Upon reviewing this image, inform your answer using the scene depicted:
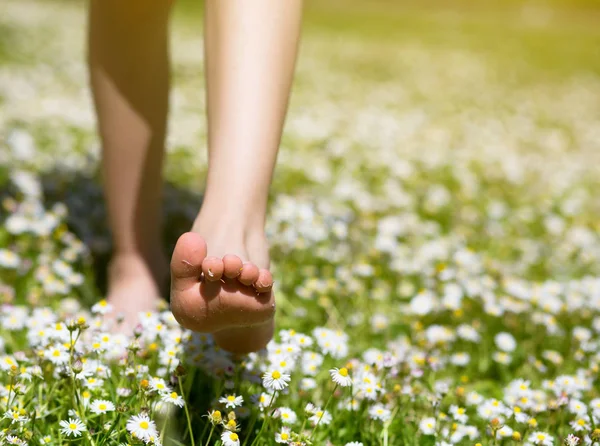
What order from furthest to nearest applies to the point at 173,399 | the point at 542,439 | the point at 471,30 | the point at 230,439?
the point at 471,30 → the point at 542,439 → the point at 173,399 → the point at 230,439

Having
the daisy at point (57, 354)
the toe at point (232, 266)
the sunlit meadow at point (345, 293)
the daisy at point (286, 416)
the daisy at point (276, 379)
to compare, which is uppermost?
Answer: the toe at point (232, 266)

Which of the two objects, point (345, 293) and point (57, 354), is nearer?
point (57, 354)

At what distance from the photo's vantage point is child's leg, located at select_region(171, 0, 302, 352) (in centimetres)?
128

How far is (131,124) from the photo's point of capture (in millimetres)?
1983

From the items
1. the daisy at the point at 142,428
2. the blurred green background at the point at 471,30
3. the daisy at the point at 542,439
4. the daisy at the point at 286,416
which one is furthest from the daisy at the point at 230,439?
the blurred green background at the point at 471,30

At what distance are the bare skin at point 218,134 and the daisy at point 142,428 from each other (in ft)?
0.65

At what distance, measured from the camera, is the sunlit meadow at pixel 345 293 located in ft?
4.69

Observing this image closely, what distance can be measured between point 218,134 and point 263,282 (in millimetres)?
347

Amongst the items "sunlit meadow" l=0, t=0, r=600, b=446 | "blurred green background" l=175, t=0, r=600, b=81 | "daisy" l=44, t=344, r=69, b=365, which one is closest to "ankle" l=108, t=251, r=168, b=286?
"sunlit meadow" l=0, t=0, r=600, b=446

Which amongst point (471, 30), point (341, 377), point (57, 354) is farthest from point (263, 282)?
point (471, 30)

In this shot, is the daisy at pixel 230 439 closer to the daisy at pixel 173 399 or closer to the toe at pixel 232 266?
the daisy at pixel 173 399

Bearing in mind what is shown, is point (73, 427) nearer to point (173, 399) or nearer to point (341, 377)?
point (173, 399)

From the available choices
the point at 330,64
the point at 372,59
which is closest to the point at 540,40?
the point at 372,59

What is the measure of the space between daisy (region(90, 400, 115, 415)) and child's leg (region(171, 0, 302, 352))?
0.22 m
